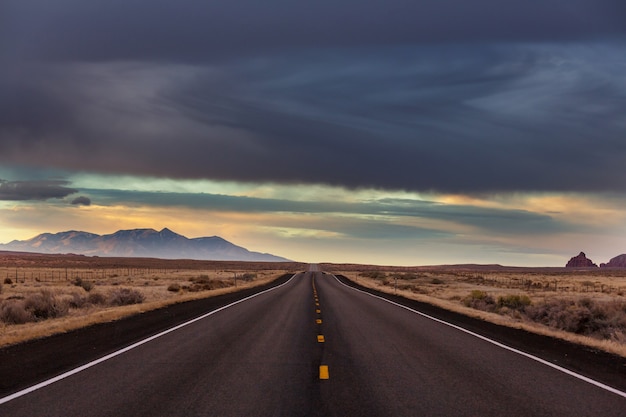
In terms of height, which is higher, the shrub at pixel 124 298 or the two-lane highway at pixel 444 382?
the two-lane highway at pixel 444 382

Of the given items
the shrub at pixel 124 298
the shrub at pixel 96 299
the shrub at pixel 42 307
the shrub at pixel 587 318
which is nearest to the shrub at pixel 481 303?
the shrub at pixel 587 318

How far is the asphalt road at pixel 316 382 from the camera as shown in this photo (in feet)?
24.6

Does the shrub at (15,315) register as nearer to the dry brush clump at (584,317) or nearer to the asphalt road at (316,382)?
the asphalt road at (316,382)

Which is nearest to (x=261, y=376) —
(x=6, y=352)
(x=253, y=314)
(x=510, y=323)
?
(x=6, y=352)

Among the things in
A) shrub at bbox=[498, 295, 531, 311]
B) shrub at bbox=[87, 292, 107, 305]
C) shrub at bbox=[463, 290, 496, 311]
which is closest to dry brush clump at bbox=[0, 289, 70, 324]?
shrub at bbox=[87, 292, 107, 305]

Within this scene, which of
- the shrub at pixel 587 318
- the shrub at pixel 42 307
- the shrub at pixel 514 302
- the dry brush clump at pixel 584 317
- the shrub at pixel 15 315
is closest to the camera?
the shrub at pixel 15 315

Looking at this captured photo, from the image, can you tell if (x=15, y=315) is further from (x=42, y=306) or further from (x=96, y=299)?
(x=96, y=299)

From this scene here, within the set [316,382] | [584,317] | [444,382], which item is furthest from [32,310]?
[584,317]

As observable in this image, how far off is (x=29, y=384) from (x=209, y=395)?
3058 millimetres

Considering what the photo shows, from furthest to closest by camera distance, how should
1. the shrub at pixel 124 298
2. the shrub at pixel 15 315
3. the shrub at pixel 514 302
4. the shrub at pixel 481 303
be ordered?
the shrub at pixel 481 303
the shrub at pixel 514 302
the shrub at pixel 124 298
the shrub at pixel 15 315

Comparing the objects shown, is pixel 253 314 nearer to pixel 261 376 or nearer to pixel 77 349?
pixel 77 349

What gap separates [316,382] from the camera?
922 cm

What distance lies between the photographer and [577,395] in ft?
28.3

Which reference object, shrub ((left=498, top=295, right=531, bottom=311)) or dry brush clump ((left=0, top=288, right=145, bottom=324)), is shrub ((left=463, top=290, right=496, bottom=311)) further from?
dry brush clump ((left=0, top=288, right=145, bottom=324))
